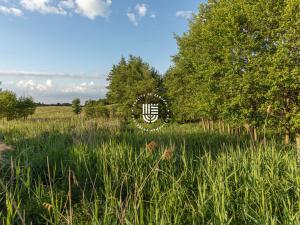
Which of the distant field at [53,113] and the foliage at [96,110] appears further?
the distant field at [53,113]

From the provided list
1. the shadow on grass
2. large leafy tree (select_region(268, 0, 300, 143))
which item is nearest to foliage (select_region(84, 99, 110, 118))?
large leafy tree (select_region(268, 0, 300, 143))

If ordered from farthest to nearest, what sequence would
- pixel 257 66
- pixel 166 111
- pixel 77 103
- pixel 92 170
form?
pixel 77 103
pixel 166 111
pixel 257 66
pixel 92 170

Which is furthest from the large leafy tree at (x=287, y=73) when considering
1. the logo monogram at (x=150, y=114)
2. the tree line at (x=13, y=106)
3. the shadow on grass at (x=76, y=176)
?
the tree line at (x=13, y=106)

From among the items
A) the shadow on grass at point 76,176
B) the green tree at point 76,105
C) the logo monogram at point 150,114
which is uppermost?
the green tree at point 76,105

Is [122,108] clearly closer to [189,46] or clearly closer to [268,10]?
[189,46]

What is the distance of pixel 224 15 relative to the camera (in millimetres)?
17734

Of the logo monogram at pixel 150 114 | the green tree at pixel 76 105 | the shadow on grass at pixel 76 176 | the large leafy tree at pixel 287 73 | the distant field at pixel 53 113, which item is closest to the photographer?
the shadow on grass at pixel 76 176

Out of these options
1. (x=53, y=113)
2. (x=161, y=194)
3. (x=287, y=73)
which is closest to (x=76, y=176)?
(x=161, y=194)

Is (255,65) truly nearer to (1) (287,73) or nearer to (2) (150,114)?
(1) (287,73)

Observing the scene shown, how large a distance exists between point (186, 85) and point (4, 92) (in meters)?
23.8

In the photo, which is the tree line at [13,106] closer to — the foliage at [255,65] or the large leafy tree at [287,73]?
the foliage at [255,65]

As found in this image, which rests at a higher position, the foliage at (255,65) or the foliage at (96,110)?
the foliage at (255,65)

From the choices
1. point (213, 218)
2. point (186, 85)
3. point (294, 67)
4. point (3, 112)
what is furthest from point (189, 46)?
point (213, 218)

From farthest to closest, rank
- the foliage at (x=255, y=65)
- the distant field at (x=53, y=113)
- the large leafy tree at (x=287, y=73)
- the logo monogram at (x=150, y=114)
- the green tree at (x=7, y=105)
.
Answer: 1. the green tree at (x=7, y=105)
2. the logo monogram at (x=150, y=114)
3. the distant field at (x=53, y=113)
4. the foliage at (x=255, y=65)
5. the large leafy tree at (x=287, y=73)
